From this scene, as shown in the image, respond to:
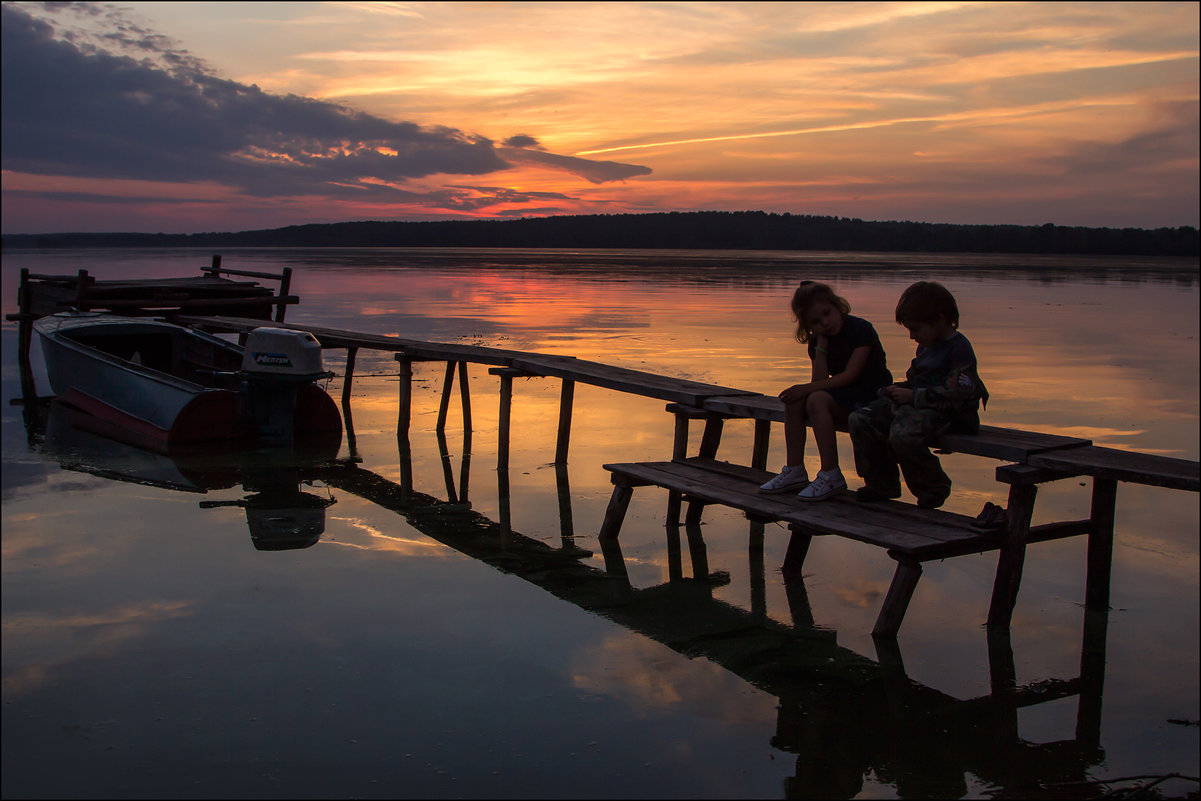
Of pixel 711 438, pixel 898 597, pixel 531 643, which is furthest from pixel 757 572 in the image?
pixel 531 643

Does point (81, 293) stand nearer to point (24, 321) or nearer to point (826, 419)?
point (24, 321)

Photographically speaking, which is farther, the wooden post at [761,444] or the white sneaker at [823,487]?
the wooden post at [761,444]

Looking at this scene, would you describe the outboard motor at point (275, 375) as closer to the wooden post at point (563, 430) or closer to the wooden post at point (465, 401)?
the wooden post at point (465, 401)

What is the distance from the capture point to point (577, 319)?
2733cm

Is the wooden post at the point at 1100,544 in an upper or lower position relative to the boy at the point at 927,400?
lower

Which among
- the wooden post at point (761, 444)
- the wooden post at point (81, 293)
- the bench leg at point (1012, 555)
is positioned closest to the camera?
the bench leg at point (1012, 555)

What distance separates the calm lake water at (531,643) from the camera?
4.52 meters

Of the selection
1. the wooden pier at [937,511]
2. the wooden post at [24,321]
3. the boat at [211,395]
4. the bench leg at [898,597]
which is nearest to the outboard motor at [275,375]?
the boat at [211,395]

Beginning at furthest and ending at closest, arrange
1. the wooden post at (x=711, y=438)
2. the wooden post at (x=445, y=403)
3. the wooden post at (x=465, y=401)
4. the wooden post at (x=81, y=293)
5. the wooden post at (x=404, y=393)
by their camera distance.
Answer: the wooden post at (x=81, y=293) → the wooden post at (x=445, y=403) → the wooden post at (x=465, y=401) → the wooden post at (x=404, y=393) → the wooden post at (x=711, y=438)

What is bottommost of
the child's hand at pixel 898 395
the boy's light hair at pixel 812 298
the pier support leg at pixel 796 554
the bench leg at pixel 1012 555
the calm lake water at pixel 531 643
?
the calm lake water at pixel 531 643

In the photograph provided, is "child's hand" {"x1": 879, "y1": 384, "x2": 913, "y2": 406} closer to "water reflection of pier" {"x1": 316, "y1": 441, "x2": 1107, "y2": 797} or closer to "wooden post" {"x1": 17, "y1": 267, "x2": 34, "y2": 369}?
"water reflection of pier" {"x1": 316, "y1": 441, "x2": 1107, "y2": 797}

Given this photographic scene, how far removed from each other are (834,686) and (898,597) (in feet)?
2.46

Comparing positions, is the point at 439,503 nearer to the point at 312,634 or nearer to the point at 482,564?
the point at 482,564

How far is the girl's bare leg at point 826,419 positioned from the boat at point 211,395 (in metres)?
6.99
